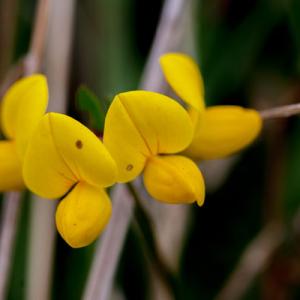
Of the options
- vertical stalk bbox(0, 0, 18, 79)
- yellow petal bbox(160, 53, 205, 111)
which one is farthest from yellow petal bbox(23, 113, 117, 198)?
vertical stalk bbox(0, 0, 18, 79)

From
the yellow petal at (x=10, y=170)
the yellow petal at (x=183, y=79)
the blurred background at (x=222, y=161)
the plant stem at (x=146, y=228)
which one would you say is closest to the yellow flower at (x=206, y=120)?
the yellow petal at (x=183, y=79)

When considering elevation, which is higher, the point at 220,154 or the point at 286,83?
the point at 220,154

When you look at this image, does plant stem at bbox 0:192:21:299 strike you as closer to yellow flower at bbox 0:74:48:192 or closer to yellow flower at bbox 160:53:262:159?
yellow flower at bbox 0:74:48:192

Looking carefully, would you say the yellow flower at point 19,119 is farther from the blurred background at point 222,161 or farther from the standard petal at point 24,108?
the blurred background at point 222,161

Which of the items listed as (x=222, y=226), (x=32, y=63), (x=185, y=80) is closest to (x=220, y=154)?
(x=185, y=80)

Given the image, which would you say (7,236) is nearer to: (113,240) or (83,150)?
(113,240)

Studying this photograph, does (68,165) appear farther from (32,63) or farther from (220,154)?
(32,63)
